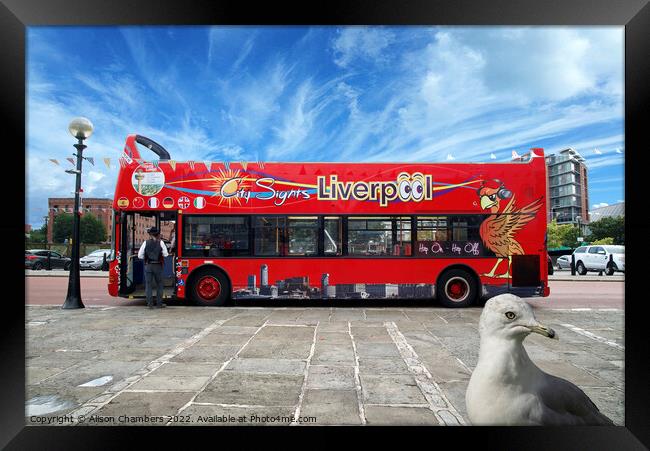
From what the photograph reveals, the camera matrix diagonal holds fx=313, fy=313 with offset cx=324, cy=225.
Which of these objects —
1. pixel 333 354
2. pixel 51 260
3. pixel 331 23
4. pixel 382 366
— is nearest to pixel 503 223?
pixel 382 366

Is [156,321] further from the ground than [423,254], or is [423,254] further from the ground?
[423,254]

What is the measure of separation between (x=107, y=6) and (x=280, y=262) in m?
5.61

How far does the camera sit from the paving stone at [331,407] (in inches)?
100

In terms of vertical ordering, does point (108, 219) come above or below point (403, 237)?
above

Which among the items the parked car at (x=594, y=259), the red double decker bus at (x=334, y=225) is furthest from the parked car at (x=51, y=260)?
the parked car at (x=594, y=259)

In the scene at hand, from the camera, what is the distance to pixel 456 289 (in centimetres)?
741

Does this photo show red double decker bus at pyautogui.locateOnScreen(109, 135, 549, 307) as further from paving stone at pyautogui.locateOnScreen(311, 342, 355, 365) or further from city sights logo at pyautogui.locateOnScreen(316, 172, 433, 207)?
paving stone at pyautogui.locateOnScreen(311, 342, 355, 365)

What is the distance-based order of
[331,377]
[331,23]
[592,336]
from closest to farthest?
[331,23], [331,377], [592,336]

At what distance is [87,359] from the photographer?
3.95m

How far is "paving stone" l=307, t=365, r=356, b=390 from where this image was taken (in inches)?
125

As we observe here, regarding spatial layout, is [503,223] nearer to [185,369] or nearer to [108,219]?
[185,369]

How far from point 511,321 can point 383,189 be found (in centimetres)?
571

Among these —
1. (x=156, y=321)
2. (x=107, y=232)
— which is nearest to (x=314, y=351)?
(x=156, y=321)

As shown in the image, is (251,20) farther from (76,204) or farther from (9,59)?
(76,204)
